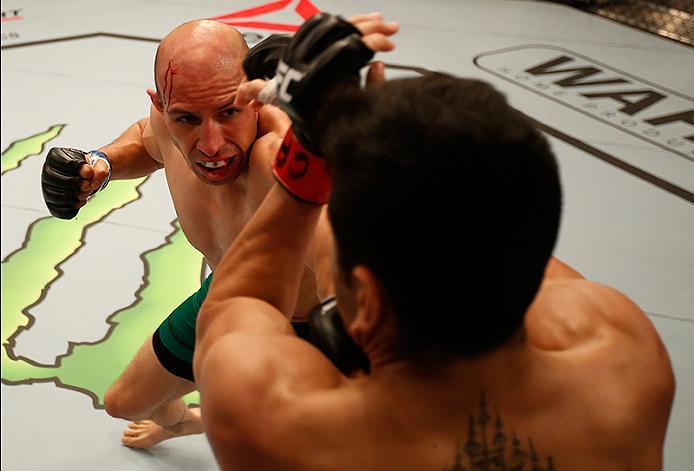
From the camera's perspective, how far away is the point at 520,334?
99cm

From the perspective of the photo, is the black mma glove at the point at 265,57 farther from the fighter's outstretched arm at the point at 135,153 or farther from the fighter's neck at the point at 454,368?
the fighter's outstretched arm at the point at 135,153

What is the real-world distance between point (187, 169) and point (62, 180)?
0.29m

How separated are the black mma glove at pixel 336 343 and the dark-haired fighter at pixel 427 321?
0.04 meters

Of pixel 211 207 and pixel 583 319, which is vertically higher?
pixel 583 319

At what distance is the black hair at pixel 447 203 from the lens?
86cm

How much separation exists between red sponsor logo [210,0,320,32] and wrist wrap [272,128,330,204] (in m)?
4.16

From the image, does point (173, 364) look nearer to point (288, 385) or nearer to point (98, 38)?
point (288, 385)

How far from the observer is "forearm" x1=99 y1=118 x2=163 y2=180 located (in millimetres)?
2219

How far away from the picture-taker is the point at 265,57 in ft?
4.55

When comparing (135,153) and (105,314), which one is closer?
(135,153)

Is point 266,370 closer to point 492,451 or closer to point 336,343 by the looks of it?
point 336,343

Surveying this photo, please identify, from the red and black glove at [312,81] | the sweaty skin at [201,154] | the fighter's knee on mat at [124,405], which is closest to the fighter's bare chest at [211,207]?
the sweaty skin at [201,154]

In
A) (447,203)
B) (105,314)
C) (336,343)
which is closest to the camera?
(447,203)

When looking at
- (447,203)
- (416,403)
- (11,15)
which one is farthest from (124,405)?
(11,15)
